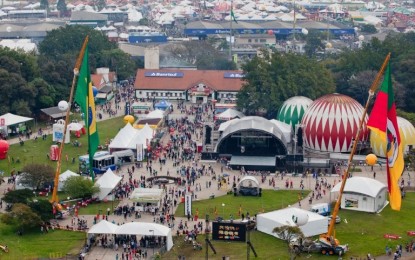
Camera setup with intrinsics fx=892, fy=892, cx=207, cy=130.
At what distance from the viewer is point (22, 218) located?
54.7 metres

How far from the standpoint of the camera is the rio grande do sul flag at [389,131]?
50906mm

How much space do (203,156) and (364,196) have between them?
1853 cm

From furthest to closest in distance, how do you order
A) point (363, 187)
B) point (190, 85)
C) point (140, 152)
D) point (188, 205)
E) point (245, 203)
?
1. point (190, 85)
2. point (140, 152)
3. point (245, 203)
4. point (363, 187)
5. point (188, 205)

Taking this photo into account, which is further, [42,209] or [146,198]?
[146,198]

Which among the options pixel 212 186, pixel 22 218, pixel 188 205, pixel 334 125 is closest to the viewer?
pixel 22 218

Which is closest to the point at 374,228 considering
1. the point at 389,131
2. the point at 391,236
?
the point at 391,236

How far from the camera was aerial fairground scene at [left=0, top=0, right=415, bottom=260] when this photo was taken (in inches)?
2089

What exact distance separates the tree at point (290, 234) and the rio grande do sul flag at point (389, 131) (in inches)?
224

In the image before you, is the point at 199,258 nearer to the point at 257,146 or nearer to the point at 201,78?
the point at 257,146

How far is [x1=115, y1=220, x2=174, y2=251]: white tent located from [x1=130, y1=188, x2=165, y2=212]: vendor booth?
655 cm

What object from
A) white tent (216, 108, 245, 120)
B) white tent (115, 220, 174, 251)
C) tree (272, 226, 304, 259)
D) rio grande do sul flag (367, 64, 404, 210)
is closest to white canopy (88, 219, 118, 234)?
white tent (115, 220, 174, 251)

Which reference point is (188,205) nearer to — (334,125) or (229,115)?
(334,125)

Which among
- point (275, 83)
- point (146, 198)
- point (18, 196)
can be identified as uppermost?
point (275, 83)

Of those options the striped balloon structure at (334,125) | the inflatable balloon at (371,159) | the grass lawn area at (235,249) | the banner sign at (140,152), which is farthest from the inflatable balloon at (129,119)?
the grass lawn area at (235,249)
